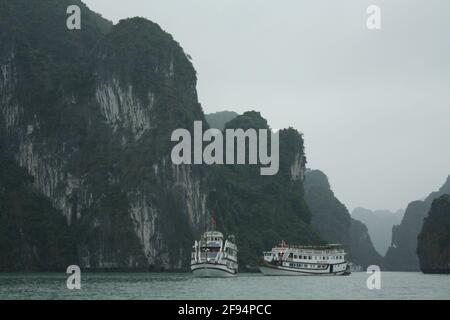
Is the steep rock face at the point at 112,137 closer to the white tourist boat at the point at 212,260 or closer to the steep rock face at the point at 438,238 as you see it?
the white tourist boat at the point at 212,260

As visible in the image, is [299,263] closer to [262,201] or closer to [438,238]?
[438,238]

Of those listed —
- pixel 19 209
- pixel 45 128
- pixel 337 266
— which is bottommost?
pixel 337 266

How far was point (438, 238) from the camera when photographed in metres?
119

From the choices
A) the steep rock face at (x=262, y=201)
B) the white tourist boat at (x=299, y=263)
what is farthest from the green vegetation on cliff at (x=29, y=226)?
the white tourist boat at (x=299, y=263)

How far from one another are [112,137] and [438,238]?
55.9m

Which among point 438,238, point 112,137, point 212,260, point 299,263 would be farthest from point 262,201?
point 212,260

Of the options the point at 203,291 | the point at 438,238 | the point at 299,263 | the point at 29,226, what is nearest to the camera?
the point at 203,291

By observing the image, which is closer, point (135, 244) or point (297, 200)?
point (135, 244)

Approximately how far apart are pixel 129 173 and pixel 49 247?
16.6 metres
